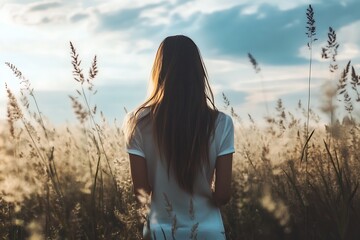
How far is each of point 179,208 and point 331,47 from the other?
2.04 metres

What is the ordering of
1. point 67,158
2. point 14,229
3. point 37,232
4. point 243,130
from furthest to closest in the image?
1. point 243,130
2. point 67,158
3. point 14,229
4. point 37,232

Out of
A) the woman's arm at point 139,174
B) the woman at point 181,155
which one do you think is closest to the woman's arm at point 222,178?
the woman at point 181,155

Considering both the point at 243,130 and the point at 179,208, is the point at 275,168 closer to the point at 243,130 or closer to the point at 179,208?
the point at 243,130

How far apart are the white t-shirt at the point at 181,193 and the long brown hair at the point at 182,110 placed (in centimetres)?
4

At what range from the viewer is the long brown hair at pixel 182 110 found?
2.62m

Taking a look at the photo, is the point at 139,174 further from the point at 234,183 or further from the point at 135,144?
the point at 234,183

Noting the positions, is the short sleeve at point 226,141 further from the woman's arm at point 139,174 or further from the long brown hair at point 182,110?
the woman's arm at point 139,174

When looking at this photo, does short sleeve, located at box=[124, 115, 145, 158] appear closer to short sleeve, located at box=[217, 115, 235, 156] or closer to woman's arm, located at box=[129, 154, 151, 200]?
woman's arm, located at box=[129, 154, 151, 200]

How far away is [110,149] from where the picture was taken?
5.24 meters

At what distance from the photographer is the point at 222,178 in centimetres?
264

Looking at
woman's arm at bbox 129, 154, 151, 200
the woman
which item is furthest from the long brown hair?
woman's arm at bbox 129, 154, 151, 200

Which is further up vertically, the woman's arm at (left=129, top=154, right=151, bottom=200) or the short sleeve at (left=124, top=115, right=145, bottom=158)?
the short sleeve at (left=124, top=115, right=145, bottom=158)

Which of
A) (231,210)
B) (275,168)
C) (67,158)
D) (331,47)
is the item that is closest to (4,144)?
(67,158)

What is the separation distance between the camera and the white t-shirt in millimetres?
2629
